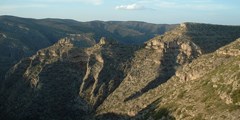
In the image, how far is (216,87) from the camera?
13538 cm

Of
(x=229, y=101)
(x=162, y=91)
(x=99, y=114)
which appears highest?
(x=229, y=101)

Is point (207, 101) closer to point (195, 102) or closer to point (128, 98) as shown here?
point (195, 102)

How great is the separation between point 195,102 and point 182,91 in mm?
18288

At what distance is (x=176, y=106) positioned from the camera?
468ft

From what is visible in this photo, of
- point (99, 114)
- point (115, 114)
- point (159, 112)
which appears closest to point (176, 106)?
point (159, 112)

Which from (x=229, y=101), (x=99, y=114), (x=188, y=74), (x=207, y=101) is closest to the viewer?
(x=229, y=101)

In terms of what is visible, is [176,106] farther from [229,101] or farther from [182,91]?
[229,101]

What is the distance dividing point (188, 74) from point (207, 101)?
143 feet

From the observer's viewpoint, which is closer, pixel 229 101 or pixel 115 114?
pixel 229 101

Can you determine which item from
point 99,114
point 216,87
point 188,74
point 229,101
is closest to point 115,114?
point 99,114

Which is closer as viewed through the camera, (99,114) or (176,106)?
(176,106)

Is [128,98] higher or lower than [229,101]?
lower

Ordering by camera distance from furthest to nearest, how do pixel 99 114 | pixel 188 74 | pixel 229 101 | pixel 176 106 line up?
pixel 99 114
pixel 188 74
pixel 176 106
pixel 229 101

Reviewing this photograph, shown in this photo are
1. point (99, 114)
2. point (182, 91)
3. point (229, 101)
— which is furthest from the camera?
point (99, 114)
